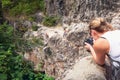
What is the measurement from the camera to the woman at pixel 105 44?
14.3 ft

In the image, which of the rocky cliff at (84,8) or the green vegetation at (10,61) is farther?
the rocky cliff at (84,8)

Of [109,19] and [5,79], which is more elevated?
[109,19]

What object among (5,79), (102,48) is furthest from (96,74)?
(5,79)

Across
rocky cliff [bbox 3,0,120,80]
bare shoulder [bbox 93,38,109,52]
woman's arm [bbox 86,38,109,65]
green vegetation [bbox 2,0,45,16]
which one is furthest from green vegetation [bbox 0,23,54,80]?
bare shoulder [bbox 93,38,109,52]

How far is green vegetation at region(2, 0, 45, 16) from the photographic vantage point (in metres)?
12.0

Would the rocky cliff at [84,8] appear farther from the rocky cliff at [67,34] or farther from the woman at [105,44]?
the woman at [105,44]

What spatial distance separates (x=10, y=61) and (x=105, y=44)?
486 centimetres

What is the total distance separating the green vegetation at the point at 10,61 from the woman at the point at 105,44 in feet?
13.4

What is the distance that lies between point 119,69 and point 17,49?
5.58 m

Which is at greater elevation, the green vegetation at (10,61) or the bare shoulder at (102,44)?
the bare shoulder at (102,44)

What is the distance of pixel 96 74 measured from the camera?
193 inches

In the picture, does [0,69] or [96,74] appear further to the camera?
[0,69]

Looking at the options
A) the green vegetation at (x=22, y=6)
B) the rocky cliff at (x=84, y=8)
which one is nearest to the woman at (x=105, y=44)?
the rocky cliff at (x=84, y=8)

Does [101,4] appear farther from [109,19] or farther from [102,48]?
[102,48]
